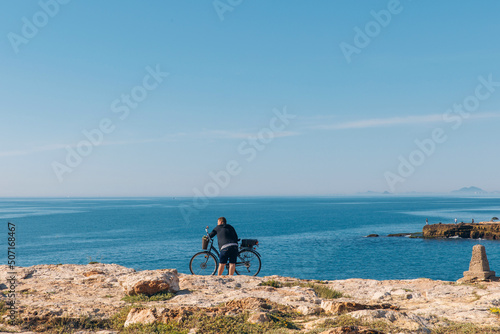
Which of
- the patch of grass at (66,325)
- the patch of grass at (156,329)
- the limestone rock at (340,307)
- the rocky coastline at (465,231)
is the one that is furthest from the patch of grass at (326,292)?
the rocky coastline at (465,231)

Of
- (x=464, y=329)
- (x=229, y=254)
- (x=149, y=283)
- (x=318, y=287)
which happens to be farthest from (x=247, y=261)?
(x=464, y=329)

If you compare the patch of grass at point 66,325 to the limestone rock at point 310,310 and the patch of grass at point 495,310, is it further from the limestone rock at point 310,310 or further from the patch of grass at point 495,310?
the patch of grass at point 495,310

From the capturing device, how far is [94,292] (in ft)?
38.5

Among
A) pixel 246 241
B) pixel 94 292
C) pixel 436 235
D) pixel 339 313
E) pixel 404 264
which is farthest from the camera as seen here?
pixel 436 235

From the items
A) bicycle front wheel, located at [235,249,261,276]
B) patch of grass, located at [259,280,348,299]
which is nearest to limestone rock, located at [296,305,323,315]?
patch of grass, located at [259,280,348,299]

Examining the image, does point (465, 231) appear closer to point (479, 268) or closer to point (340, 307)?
point (479, 268)

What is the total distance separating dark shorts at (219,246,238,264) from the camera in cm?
1455

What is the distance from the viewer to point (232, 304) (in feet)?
32.4

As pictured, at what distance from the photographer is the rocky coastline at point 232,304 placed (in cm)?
831

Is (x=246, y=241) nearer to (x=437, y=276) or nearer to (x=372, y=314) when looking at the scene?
(x=372, y=314)

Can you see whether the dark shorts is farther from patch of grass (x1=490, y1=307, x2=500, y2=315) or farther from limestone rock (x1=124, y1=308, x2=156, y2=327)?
patch of grass (x1=490, y1=307, x2=500, y2=315)

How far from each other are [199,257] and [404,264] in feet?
169

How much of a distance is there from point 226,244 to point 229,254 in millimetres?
467

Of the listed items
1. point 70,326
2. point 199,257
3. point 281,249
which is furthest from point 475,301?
point 281,249
